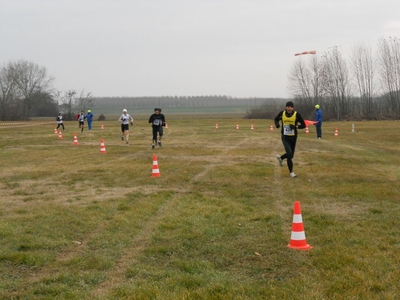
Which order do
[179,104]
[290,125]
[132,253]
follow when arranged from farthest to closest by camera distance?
1. [179,104]
2. [290,125]
3. [132,253]

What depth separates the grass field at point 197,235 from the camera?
473cm

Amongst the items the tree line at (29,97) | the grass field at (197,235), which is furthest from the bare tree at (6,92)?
the grass field at (197,235)

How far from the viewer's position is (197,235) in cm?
669

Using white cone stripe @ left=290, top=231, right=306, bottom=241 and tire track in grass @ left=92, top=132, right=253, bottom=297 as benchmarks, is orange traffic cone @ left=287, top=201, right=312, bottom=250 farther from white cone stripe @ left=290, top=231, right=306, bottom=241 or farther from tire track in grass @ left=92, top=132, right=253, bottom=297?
tire track in grass @ left=92, top=132, right=253, bottom=297

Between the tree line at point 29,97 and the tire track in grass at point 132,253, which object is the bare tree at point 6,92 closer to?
the tree line at point 29,97

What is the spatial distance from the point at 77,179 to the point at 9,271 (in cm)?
722

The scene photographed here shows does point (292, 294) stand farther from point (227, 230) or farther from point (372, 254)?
point (227, 230)

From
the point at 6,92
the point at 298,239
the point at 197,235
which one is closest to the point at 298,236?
the point at 298,239

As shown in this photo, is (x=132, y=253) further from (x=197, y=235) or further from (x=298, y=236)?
(x=298, y=236)

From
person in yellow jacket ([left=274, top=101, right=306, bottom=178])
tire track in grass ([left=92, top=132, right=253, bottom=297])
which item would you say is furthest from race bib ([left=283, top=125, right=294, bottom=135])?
tire track in grass ([left=92, top=132, right=253, bottom=297])

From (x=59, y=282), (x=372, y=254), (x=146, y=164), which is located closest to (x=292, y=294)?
(x=372, y=254)

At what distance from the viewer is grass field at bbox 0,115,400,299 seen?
473cm

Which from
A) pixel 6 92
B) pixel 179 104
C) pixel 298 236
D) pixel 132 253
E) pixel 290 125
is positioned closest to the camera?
pixel 132 253

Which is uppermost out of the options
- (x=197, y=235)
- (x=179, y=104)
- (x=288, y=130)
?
(x=179, y=104)
